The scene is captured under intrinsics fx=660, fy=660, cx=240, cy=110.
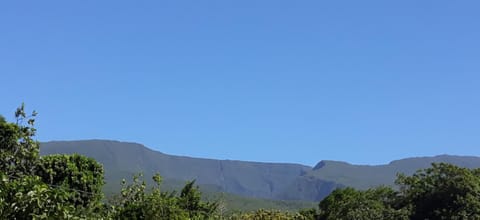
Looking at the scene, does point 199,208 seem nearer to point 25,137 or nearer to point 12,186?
point 25,137

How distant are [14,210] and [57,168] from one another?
27.5m

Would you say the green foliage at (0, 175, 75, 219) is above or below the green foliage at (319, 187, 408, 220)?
below

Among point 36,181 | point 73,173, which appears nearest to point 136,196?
point 73,173

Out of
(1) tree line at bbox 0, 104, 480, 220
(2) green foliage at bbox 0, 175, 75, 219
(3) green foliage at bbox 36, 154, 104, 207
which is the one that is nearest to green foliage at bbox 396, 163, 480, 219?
(1) tree line at bbox 0, 104, 480, 220

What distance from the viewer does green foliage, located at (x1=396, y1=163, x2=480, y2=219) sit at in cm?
4953

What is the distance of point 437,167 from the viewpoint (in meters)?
53.9

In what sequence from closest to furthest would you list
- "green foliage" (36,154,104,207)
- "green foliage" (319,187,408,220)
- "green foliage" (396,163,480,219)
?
"green foliage" (36,154,104,207), "green foliage" (396,163,480,219), "green foliage" (319,187,408,220)

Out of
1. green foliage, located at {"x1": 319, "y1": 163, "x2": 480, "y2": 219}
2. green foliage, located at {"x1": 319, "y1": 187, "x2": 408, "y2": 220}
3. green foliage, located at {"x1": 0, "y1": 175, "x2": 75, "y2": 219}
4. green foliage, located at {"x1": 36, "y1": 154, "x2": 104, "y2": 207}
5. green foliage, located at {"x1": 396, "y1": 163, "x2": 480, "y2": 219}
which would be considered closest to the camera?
green foliage, located at {"x1": 0, "y1": 175, "x2": 75, "y2": 219}

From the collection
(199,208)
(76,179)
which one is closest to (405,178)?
(199,208)

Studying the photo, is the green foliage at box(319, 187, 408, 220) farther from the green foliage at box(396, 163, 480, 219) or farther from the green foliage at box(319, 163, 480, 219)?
the green foliage at box(396, 163, 480, 219)

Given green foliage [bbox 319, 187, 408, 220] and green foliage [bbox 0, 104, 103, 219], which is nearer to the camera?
green foliage [bbox 0, 104, 103, 219]

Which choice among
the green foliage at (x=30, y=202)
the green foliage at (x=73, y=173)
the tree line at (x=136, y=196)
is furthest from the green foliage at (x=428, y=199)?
the green foliage at (x=30, y=202)

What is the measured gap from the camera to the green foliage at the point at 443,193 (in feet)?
163

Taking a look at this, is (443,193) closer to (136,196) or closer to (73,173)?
(73,173)
